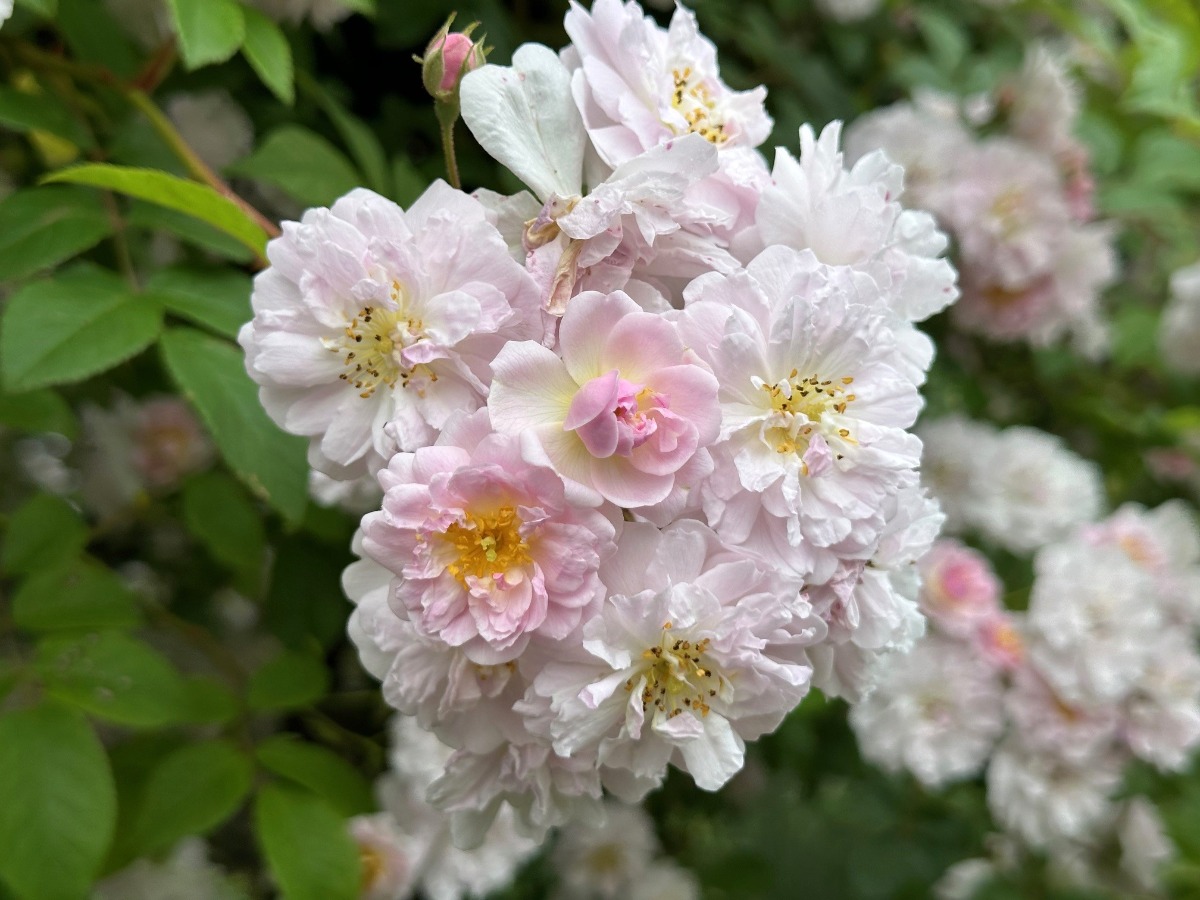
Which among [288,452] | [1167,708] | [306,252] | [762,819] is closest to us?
[306,252]

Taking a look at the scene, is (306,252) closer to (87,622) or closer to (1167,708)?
(87,622)

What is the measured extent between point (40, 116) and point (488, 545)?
2.27ft

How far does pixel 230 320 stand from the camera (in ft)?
2.83

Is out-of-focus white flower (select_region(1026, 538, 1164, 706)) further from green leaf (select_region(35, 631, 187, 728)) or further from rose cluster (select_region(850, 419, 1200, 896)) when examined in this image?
green leaf (select_region(35, 631, 187, 728))

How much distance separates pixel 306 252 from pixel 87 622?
0.56 m

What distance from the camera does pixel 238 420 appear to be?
2.65 ft

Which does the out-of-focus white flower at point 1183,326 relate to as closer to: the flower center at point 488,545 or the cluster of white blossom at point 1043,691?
the cluster of white blossom at point 1043,691

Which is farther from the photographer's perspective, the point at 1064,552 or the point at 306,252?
the point at 1064,552

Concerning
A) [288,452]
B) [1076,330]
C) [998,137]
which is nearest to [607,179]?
[288,452]

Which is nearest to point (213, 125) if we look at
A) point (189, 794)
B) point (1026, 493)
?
point (189, 794)

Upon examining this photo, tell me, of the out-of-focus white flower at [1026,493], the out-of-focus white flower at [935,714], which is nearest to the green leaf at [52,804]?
the out-of-focus white flower at [935,714]

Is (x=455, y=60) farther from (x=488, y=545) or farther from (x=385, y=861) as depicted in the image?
(x=385, y=861)

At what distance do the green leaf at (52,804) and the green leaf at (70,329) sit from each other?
0.34 m

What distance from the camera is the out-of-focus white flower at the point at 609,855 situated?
5.87ft
